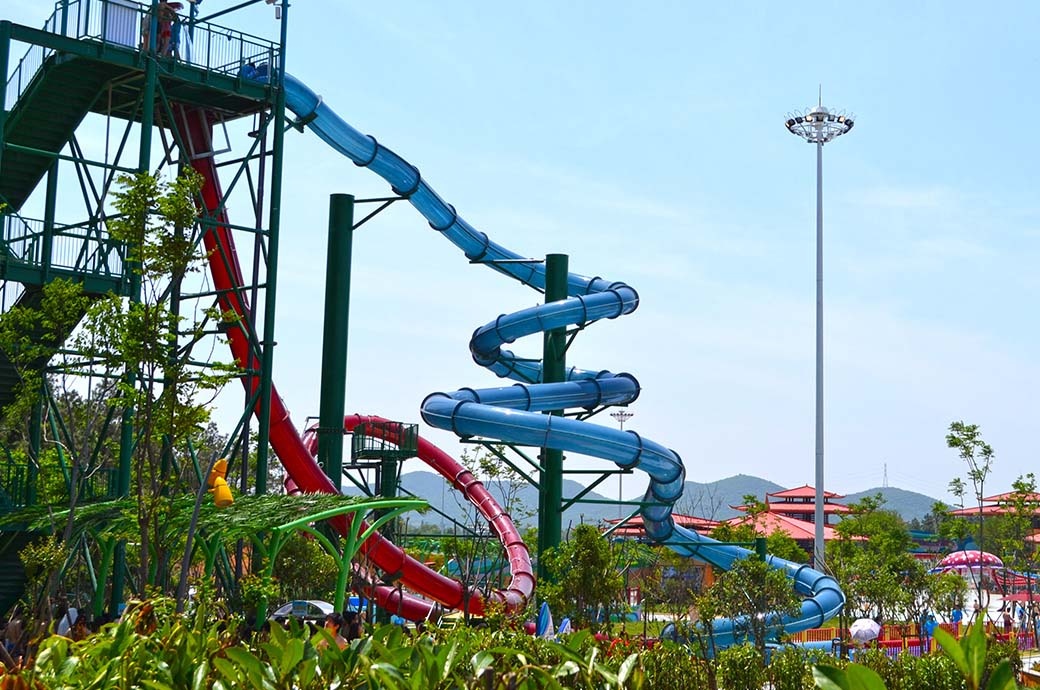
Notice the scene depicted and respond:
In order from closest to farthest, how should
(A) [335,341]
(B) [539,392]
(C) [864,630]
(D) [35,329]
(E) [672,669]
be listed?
1. (E) [672,669]
2. (D) [35,329]
3. (C) [864,630]
4. (A) [335,341]
5. (B) [539,392]

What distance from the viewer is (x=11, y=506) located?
786 inches

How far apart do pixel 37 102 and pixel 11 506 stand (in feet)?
22.2

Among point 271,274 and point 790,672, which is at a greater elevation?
point 271,274

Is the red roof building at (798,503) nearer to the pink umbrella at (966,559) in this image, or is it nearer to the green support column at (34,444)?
the pink umbrella at (966,559)

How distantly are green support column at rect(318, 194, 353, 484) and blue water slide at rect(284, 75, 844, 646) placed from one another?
172 centimetres

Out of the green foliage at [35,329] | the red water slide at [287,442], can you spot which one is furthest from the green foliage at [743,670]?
the red water slide at [287,442]

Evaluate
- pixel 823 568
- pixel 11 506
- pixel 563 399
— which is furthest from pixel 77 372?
pixel 823 568

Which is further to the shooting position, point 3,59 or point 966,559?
point 966,559

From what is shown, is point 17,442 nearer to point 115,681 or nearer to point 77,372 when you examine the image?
point 77,372

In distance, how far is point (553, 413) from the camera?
29.0 m

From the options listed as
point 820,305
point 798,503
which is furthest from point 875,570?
point 798,503

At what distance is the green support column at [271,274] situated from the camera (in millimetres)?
21938

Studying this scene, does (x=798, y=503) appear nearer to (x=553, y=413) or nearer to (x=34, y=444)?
(x=553, y=413)

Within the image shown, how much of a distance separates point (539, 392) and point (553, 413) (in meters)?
1.44
